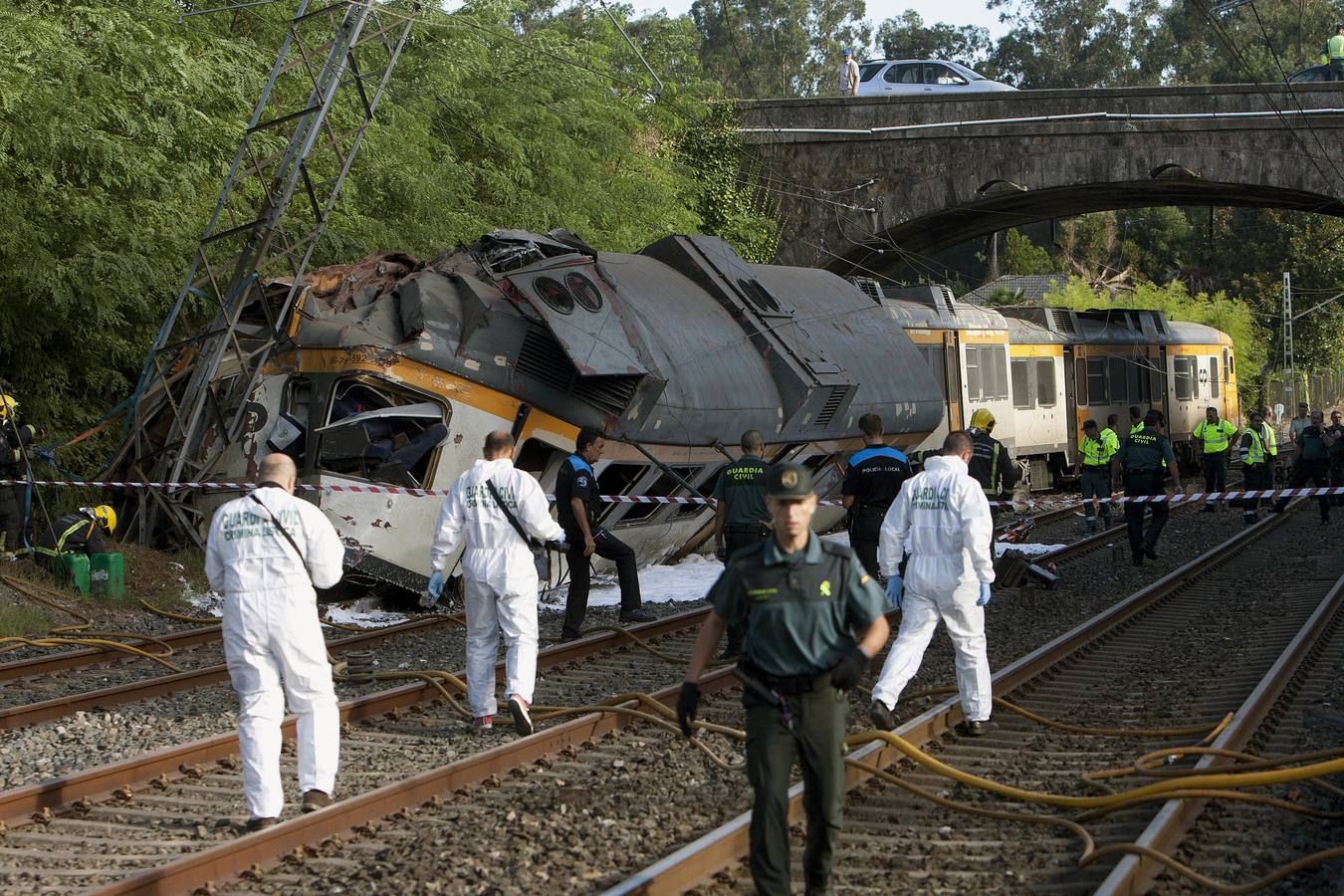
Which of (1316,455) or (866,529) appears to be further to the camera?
(1316,455)

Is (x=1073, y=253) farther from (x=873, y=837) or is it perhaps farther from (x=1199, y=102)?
(x=873, y=837)

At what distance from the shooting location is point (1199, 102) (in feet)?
111

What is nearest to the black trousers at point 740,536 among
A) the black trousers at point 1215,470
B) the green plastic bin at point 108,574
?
the green plastic bin at point 108,574

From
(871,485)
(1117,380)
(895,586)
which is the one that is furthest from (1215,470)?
(895,586)

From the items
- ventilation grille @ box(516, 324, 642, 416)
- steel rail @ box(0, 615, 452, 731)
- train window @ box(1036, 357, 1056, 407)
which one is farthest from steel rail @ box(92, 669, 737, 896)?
train window @ box(1036, 357, 1056, 407)

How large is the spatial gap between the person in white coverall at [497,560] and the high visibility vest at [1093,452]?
14.2 m

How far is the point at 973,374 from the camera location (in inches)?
997

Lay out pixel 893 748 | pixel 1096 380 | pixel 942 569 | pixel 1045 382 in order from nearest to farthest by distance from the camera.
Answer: pixel 893 748
pixel 942 569
pixel 1045 382
pixel 1096 380

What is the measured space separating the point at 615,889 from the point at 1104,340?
2746 cm

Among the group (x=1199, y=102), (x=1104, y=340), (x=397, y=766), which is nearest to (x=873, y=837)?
(x=397, y=766)

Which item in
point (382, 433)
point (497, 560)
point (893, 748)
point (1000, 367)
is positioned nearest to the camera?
point (893, 748)

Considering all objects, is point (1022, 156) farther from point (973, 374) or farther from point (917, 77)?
point (973, 374)

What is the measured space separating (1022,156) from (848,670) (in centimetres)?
3220

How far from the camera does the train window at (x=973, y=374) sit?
25.2 meters
